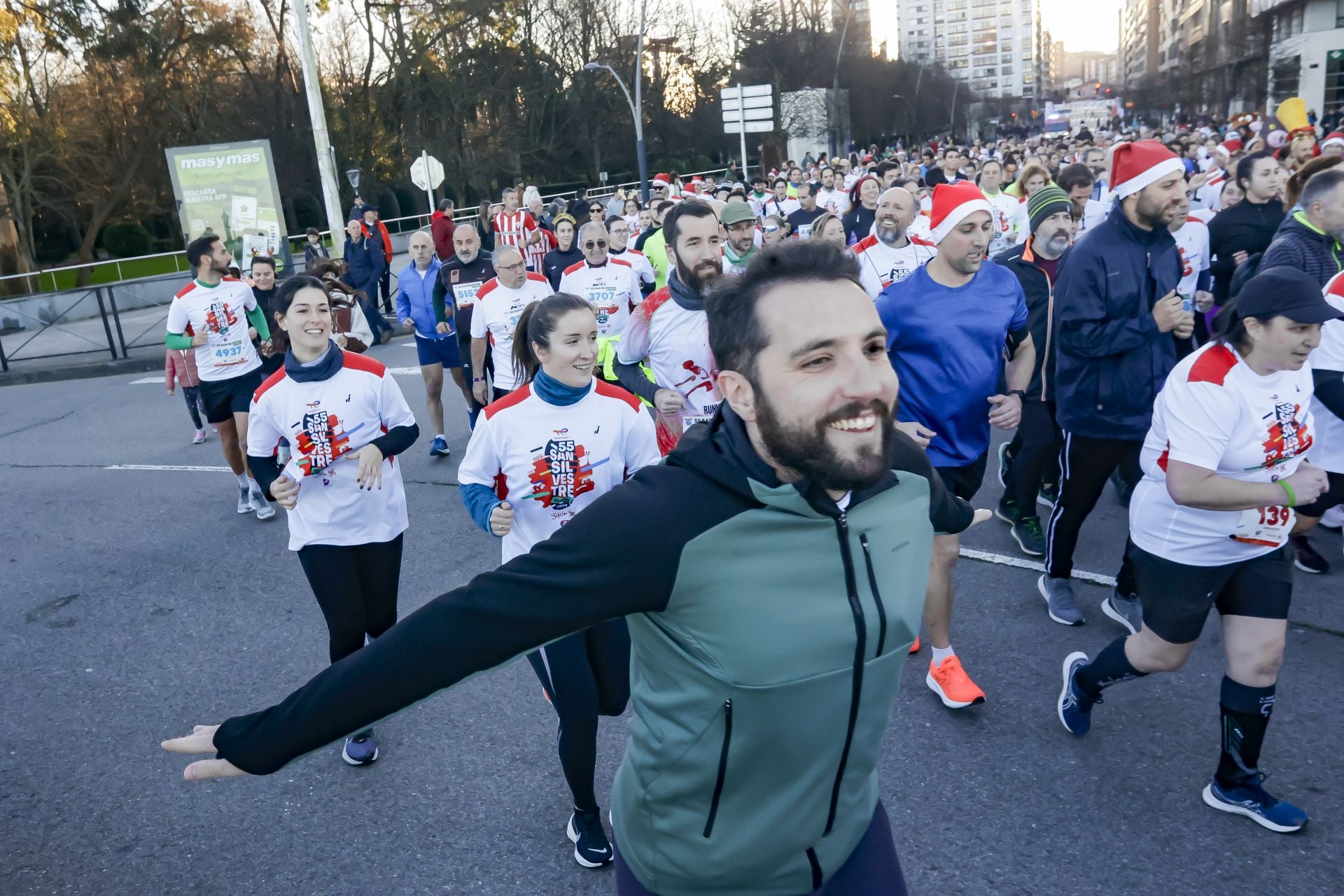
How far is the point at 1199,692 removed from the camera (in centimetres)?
421

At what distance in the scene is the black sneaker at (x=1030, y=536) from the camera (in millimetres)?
5840

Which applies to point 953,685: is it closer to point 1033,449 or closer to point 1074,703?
point 1074,703

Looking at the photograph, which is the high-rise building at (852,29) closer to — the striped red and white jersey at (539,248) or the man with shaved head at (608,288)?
the striped red and white jersey at (539,248)

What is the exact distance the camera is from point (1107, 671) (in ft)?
12.0

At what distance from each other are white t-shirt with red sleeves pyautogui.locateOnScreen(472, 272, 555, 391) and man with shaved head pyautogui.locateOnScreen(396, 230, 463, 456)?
1.23 meters

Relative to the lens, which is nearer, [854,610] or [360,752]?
[854,610]

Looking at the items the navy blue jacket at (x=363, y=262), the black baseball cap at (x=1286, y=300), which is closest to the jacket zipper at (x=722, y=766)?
the black baseball cap at (x=1286, y=300)

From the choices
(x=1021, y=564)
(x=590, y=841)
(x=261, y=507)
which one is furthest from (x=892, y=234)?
(x=261, y=507)

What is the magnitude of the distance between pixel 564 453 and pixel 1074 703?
2.11 m

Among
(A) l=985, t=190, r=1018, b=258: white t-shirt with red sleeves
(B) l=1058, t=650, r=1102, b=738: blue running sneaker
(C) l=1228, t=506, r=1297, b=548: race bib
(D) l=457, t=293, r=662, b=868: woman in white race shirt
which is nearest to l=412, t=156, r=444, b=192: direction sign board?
(A) l=985, t=190, r=1018, b=258: white t-shirt with red sleeves

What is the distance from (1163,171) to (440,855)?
3.87 metres

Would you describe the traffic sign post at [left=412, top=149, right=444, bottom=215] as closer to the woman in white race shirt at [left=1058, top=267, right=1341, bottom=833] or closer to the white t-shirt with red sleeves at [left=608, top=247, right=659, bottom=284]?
the white t-shirt with red sleeves at [left=608, top=247, right=659, bottom=284]

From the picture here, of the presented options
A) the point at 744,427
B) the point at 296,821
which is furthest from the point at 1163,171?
the point at 296,821

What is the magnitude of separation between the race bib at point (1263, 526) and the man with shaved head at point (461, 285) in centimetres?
622
